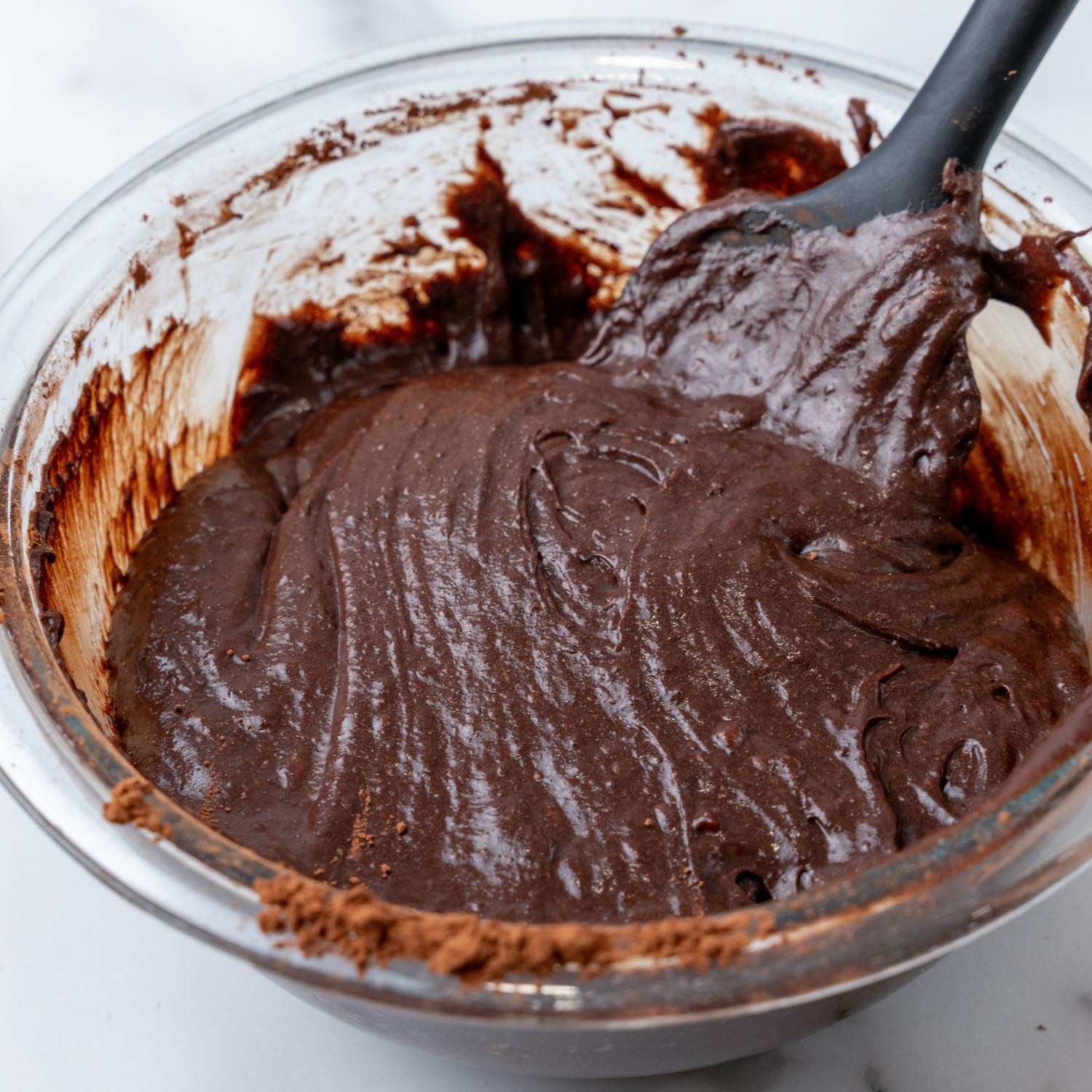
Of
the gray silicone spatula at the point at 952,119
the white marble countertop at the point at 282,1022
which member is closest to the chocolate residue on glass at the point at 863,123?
the gray silicone spatula at the point at 952,119

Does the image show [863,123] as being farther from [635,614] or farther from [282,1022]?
[282,1022]

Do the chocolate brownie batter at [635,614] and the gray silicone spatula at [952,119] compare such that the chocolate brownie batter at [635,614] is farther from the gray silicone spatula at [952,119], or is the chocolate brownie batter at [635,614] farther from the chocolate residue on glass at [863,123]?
the chocolate residue on glass at [863,123]

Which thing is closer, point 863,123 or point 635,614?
point 635,614

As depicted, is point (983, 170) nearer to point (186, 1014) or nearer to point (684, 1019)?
point (684, 1019)

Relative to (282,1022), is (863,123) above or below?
above

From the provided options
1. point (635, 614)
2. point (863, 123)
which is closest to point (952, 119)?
point (863, 123)

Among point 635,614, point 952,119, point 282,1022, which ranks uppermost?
point 952,119
